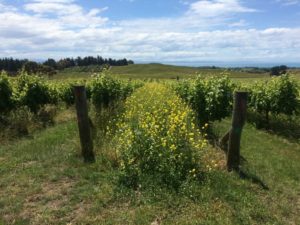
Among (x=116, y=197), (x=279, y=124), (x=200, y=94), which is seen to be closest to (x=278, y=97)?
(x=279, y=124)

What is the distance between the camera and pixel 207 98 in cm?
1248

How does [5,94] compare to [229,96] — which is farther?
[5,94]

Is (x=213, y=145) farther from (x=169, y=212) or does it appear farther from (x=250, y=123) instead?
(x=250, y=123)

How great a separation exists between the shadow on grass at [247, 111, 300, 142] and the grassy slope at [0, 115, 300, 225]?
24.1ft

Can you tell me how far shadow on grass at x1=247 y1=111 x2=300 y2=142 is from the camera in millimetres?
15641

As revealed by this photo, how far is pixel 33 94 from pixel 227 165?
9.99 metres

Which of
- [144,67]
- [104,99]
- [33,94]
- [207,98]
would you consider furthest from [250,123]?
[144,67]

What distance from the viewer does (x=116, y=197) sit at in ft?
20.3

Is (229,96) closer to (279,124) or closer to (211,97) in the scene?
(211,97)

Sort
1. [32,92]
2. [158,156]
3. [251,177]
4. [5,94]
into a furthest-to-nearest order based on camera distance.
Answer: [32,92], [5,94], [251,177], [158,156]

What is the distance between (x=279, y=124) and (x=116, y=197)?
41.1 feet

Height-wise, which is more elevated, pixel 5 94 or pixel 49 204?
pixel 5 94

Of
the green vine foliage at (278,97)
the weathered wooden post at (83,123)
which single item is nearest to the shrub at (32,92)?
the weathered wooden post at (83,123)

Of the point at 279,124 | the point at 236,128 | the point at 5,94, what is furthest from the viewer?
the point at 279,124
